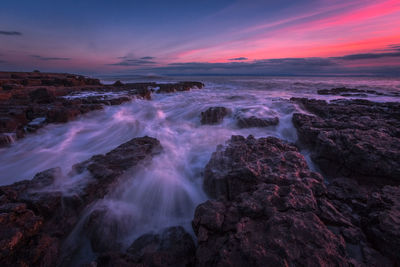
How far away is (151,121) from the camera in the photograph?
9.77 m

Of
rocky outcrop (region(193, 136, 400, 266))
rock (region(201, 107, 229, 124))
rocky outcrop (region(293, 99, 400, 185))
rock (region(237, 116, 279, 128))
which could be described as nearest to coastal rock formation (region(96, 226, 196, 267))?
rocky outcrop (region(193, 136, 400, 266))

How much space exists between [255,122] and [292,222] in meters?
6.29

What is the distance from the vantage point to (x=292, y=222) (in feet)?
7.05

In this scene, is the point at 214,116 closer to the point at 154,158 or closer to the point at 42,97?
the point at 154,158

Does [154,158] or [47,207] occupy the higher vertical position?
[47,207]

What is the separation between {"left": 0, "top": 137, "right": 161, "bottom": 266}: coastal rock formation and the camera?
2244 millimetres

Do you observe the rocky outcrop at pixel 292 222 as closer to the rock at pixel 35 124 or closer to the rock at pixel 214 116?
the rock at pixel 214 116

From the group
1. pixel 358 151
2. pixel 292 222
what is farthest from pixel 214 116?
pixel 292 222

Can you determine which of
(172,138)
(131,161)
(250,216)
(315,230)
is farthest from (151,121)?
(315,230)

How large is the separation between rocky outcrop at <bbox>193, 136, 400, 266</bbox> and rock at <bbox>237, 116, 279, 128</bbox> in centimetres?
452

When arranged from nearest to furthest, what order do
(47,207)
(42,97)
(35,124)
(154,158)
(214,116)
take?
(47,207)
(154,158)
(35,124)
(214,116)
(42,97)

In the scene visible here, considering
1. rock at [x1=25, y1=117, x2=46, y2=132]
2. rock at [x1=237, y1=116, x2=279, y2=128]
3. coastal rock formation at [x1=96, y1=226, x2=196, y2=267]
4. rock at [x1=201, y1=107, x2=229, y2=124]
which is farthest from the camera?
rock at [x1=201, y1=107, x2=229, y2=124]

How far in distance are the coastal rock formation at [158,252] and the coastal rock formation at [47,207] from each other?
87cm

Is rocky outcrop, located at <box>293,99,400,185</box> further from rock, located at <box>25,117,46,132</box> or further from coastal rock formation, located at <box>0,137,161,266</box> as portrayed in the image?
rock, located at <box>25,117,46,132</box>
